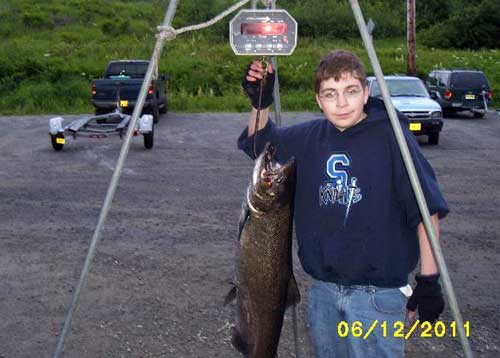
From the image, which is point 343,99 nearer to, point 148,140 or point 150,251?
point 150,251

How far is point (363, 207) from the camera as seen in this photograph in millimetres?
2850

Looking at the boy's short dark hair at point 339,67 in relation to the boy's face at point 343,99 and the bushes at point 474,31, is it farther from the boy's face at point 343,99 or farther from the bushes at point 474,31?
the bushes at point 474,31

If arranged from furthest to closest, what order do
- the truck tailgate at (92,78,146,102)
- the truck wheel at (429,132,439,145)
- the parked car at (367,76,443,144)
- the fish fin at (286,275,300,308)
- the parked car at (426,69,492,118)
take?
the parked car at (426,69,492,118) < the truck tailgate at (92,78,146,102) < the truck wheel at (429,132,439,145) < the parked car at (367,76,443,144) < the fish fin at (286,275,300,308)

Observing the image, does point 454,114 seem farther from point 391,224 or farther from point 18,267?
point 391,224

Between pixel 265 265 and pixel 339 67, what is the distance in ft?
2.87

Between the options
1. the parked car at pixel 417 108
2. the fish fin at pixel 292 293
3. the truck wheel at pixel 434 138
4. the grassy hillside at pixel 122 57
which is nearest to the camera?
the fish fin at pixel 292 293

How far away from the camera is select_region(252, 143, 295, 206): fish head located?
105 inches

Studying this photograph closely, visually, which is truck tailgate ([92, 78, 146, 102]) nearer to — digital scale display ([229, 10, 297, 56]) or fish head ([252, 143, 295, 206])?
digital scale display ([229, 10, 297, 56])

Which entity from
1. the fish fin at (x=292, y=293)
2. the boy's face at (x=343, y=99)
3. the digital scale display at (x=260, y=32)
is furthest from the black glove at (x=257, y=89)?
the fish fin at (x=292, y=293)

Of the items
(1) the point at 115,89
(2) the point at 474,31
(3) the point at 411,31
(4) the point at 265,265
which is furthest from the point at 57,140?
(2) the point at 474,31

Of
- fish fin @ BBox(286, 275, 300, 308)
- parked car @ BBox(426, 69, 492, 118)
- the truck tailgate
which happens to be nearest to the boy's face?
fish fin @ BBox(286, 275, 300, 308)

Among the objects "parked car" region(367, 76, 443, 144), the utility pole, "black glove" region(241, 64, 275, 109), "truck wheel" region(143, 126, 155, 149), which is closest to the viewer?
"black glove" region(241, 64, 275, 109)

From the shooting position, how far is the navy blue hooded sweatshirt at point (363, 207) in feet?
9.35

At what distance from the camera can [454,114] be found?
24.8 metres
